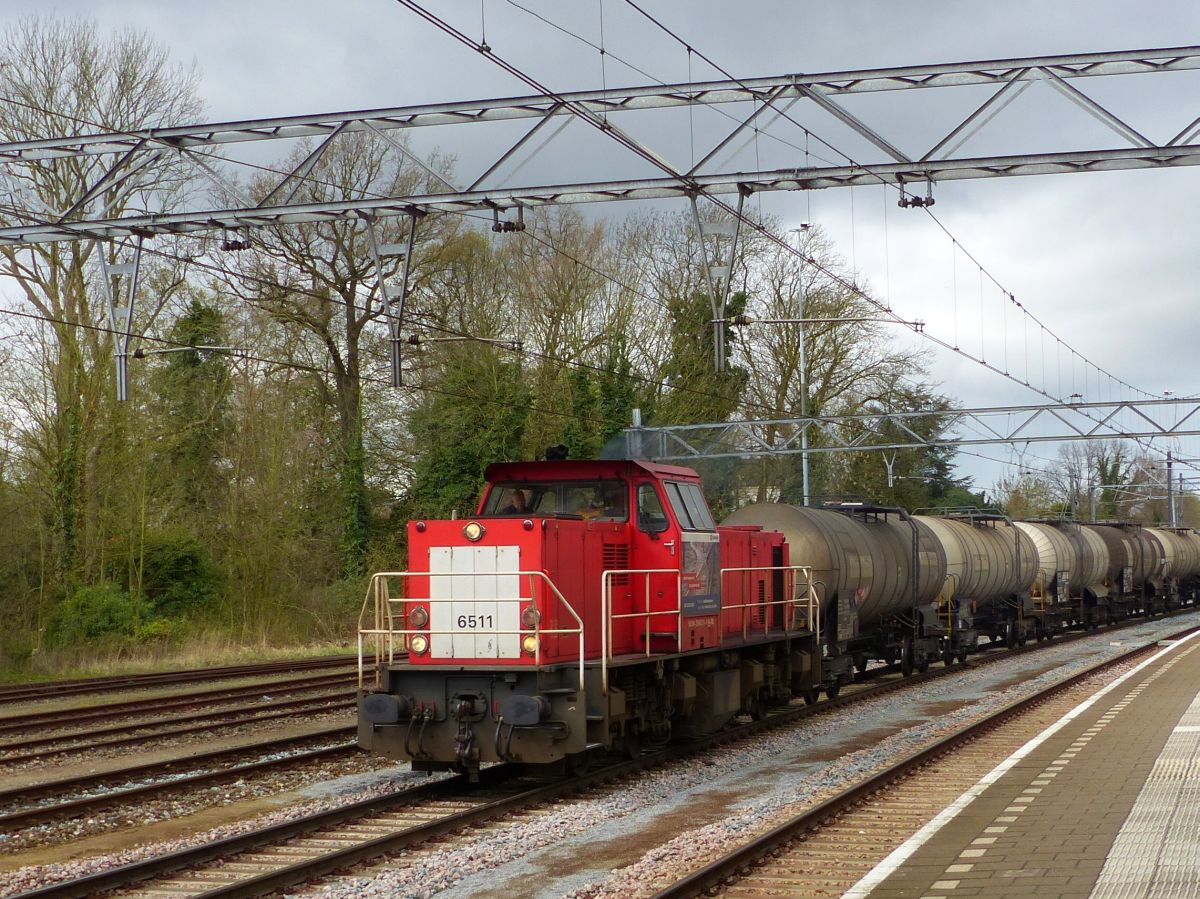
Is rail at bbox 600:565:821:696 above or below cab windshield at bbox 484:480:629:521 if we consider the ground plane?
below

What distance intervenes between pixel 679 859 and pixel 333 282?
30375mm

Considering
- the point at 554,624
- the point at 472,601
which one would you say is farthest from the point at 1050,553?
the point at 472,601

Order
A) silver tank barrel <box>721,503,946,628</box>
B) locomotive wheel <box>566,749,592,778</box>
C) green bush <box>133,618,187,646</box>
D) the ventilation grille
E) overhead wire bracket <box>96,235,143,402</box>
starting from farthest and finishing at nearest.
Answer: green bush <box>133,618,187,646</box> → silver tank barrel <box>721,503,946,628</box> → overhead wire bracket <box>96,235,143,402</box> → the ventilation grille → locomotive wheel <box>566,749,592,778</box>

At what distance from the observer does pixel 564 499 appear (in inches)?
502

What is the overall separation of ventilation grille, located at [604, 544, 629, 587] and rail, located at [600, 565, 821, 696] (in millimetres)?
30

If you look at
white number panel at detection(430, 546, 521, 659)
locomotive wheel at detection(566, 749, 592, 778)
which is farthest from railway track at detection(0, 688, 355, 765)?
locomotive wheel at detection(566, 749, 592, 778)

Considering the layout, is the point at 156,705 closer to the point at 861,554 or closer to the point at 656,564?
the point at 656,564

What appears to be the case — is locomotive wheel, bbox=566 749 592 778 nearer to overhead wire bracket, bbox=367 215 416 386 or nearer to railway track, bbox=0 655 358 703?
overhead wire bracket, bbox=367 215 416 386

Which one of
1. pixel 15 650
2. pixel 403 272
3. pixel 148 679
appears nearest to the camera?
pixel 403 272

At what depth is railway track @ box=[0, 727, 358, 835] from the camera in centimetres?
1073

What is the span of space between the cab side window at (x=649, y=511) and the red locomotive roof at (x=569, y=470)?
8.3 inches

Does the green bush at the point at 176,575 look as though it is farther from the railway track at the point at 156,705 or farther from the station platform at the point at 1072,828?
the station platform at the point at 1072,828

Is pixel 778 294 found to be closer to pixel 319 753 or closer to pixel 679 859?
pixel 319 753

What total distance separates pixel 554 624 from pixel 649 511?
71.6 inches
